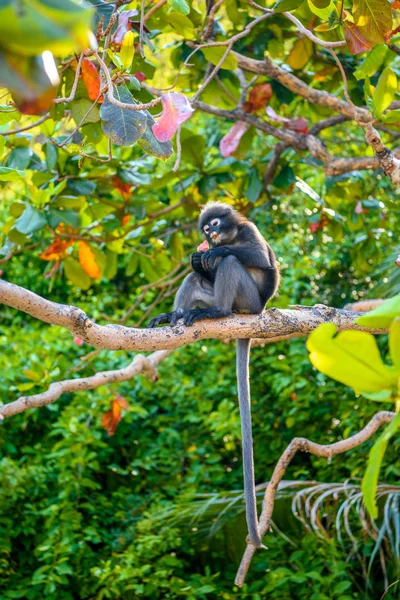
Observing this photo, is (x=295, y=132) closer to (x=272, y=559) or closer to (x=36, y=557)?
(x=272, y=559)

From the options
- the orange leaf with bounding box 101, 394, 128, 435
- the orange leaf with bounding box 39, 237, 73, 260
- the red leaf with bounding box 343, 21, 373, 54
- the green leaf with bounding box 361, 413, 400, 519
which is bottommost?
the orange leaf with bounding box 101, 394, 128, 435

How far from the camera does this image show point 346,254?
247 inches

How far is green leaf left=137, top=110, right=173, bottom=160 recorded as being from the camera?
102 inches

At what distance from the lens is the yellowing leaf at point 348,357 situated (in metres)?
1.10

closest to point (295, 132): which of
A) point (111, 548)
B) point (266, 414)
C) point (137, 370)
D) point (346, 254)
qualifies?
point (137, 370)

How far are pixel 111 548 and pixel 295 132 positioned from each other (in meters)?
3.20

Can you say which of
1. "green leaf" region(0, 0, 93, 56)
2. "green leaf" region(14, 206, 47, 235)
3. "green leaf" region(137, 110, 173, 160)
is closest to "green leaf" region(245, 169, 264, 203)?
"green leaf" region(14, 206, 47, 235)

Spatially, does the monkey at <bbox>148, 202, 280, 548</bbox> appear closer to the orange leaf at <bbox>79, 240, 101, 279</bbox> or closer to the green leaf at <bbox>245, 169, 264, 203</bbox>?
the green leaf at <bbox>245, 169, 264, 203</bbox>

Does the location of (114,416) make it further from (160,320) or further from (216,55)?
(216,55)

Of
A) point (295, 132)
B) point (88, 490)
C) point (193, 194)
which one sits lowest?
point (88, 490)

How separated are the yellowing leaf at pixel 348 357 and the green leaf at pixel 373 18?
75.6 inches

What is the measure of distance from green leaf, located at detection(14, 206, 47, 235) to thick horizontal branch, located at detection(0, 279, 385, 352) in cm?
112

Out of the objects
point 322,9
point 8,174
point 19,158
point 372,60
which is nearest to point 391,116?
point 372,60

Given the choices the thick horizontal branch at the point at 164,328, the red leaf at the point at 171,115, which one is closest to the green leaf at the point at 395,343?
the thick horizontal branch at the point at 164,328
